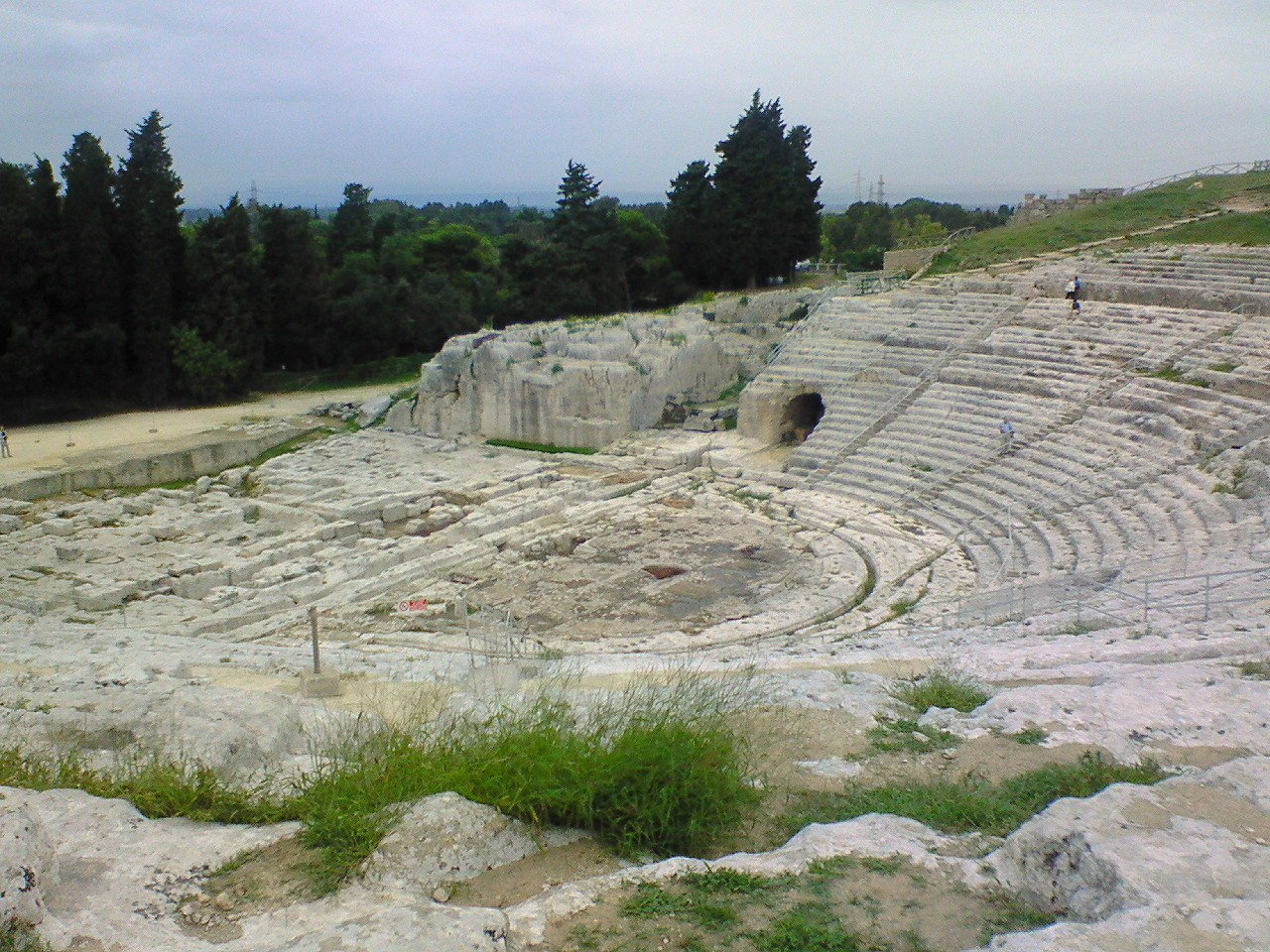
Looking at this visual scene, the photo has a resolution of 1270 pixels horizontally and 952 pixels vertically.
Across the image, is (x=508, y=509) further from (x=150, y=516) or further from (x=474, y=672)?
(x=474, y=672)

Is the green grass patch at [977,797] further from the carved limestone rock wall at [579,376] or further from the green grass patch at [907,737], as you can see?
the carved limestone rock wall at [579,376]

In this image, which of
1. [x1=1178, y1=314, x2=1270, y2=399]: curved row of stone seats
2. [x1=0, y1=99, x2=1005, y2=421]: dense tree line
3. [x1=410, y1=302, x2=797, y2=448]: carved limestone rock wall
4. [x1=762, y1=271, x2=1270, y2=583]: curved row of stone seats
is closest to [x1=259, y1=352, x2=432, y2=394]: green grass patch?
[x1=0, y1=99, x2=1005, y2=421]: dense tree line

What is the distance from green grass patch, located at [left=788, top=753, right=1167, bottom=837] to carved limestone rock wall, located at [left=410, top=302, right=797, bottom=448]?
1854cm

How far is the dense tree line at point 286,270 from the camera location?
1061 inches

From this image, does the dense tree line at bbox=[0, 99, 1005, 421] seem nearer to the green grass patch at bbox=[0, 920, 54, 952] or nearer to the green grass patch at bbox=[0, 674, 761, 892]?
the green grass patch at bbox=[0, 674, 761, 892]

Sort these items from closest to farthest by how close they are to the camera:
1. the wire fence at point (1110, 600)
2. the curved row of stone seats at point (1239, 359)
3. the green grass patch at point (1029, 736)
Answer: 1. the green grass patch at point (1029, 736)
2. the wire fence at point (1110, 600)
3. the curved row of stone seats at point (1239, 359)

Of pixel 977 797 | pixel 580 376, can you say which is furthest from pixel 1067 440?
pixel 977 797

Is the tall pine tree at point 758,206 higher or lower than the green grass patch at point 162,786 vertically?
higher

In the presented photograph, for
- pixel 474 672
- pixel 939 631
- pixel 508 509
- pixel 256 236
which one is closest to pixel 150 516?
pixel 508 509

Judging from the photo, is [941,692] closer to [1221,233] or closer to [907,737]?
[907,737]

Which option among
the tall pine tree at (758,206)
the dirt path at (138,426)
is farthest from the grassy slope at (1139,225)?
the dirt path at (138,426)

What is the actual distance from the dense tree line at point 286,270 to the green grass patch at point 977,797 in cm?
2687

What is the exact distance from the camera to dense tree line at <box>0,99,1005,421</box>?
2694cm

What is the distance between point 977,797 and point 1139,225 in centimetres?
2821
